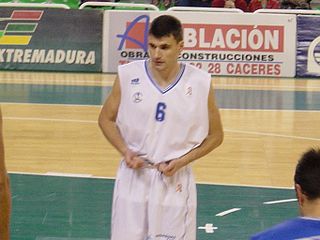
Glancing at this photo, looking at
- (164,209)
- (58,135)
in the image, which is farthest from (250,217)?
(58,135)

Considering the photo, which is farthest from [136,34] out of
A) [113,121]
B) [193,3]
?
[113,121]

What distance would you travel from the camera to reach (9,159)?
10836 millimetres

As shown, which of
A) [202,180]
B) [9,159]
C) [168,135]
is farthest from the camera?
[9,159]

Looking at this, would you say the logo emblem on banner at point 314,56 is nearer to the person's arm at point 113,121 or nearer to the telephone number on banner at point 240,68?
the telephone number on banner at point 240,68

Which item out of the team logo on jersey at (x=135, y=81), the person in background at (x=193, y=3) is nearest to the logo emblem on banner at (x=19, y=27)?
the person in background at (x=193, y=3)

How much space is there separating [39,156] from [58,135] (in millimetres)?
1275

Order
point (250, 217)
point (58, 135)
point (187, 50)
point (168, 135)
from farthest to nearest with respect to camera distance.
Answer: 1. point (187, 50)
2. point (58, 135)
3. point (250, 217)
4. point (168, 135)

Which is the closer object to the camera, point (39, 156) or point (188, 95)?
point (188, 95)

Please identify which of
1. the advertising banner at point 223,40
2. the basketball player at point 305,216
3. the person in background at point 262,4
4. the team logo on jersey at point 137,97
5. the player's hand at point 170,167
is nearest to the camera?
the basketball player at point 305,216

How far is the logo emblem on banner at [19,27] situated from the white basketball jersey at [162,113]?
13.3 metres

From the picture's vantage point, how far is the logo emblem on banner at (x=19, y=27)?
1850 centimetres

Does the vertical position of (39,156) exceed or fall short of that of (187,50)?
it falls short

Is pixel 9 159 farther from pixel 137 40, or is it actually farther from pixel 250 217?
pixel 137 40

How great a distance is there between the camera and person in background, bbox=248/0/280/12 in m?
20.1
